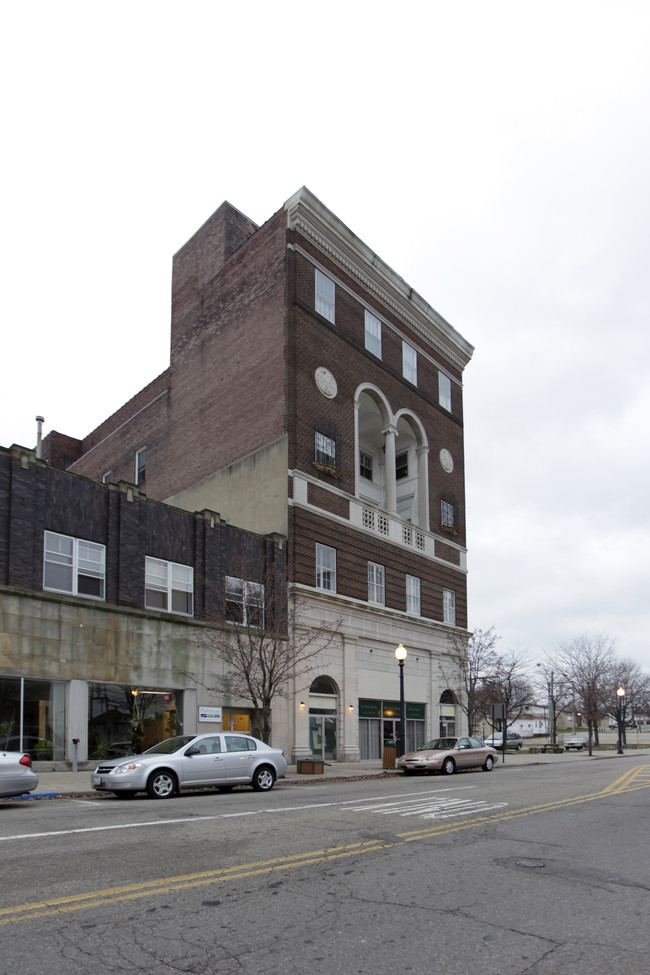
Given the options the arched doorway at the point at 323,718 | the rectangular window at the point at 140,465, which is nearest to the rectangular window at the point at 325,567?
the arched doorway at the point at 323,718

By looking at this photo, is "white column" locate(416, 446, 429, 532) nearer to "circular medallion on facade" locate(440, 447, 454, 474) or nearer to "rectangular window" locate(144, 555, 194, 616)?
"circular medallion on facade" locate(440, 447, 454, 474)

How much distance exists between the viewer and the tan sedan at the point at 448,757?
84.5 ft

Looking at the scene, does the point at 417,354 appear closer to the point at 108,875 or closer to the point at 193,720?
the point at 193,720

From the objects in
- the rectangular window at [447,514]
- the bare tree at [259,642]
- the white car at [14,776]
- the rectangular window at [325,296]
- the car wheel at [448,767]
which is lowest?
the car wheel at [448,767]

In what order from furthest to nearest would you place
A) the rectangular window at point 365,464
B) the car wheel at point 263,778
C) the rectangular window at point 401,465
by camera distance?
the rectangular window at point 401,465 → the rectangular window at point 365,464 → the car wheel at point 263,778

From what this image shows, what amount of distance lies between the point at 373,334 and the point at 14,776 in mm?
28705

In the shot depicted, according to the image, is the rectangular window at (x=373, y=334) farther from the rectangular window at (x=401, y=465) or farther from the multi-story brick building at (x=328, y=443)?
the rectangular window at (x=401, y=465)

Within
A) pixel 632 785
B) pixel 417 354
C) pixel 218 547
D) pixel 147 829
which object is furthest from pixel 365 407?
pixel 147 829

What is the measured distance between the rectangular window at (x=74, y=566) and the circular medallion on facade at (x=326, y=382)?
1311cm

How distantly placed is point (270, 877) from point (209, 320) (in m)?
33.6

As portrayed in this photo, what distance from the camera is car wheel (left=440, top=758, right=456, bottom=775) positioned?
2615 cm

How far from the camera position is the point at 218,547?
28.8 m

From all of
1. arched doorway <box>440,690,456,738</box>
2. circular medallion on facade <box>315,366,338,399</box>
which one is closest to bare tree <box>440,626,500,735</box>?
arched doorway <box>440,690,456,738</box>

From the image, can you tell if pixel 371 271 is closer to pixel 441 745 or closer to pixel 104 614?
pixel 104 614
